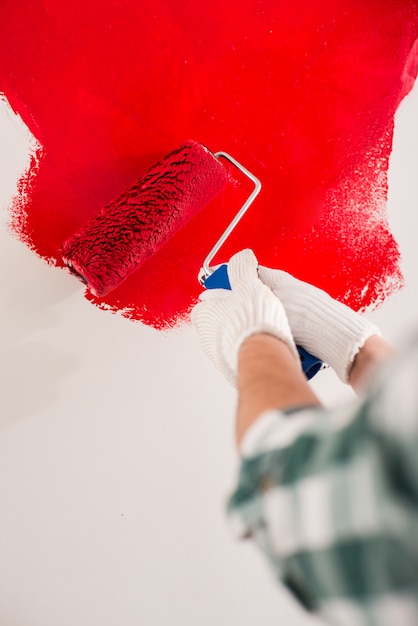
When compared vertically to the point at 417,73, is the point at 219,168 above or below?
below

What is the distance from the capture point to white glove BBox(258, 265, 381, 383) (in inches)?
30.5

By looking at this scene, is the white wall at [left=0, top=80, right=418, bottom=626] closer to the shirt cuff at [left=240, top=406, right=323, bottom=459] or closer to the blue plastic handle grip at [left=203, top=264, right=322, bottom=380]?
the blue plastic handle grip at [left=203, top=264, right=322, bottom=380]

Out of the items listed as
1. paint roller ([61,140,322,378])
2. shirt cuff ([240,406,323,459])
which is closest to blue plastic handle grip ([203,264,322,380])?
paint roller ([61,140,322,378])

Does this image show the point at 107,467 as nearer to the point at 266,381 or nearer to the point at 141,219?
the point at 141,219

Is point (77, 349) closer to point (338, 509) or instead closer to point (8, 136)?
point (8, 136)

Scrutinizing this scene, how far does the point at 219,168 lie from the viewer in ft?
2.97

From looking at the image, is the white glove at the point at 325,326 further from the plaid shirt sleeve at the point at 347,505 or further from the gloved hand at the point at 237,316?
the plaid shirt sleeve at the point at 347,505

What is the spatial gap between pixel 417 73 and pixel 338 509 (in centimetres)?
91

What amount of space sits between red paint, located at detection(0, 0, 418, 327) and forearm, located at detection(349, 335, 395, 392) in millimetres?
247

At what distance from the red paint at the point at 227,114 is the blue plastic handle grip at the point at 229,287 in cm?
13

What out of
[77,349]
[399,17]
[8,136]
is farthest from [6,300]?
[399,17]

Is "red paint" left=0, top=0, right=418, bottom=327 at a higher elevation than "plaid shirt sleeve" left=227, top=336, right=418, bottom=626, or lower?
higher

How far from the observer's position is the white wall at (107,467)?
0.94m

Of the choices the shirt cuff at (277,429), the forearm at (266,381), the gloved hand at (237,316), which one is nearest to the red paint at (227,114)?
the gloved hand at (237,316)
